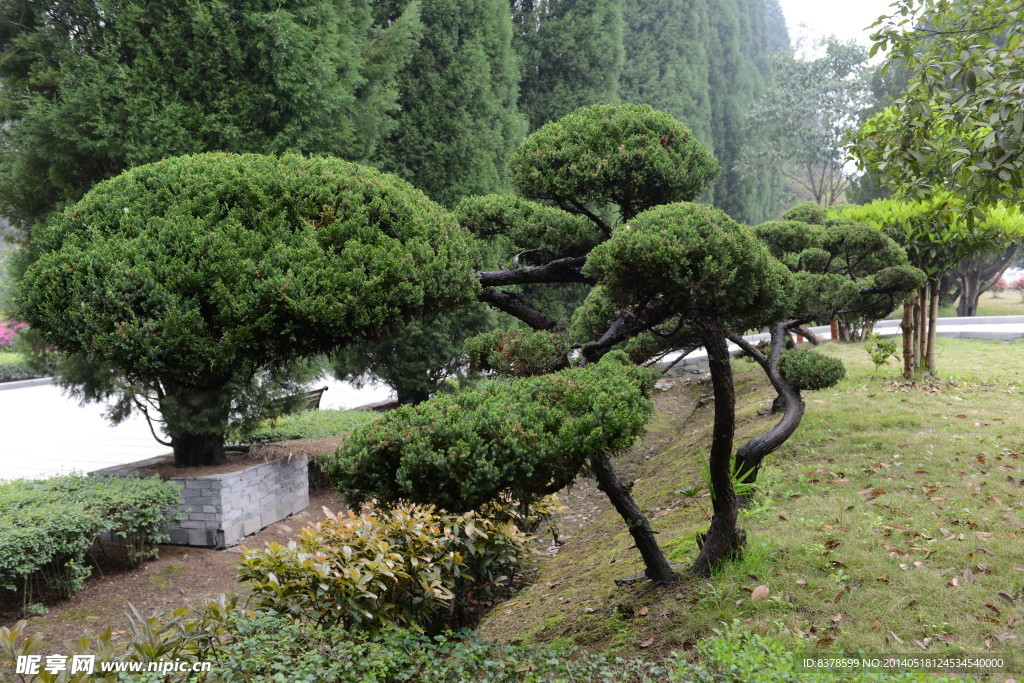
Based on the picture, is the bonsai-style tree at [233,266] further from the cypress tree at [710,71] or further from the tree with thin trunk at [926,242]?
the cypress tree at [710,71]

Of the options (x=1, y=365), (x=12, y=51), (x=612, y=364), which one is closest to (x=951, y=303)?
(x=612, y=364)

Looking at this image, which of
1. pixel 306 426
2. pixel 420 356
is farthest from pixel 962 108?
pixel 306 426

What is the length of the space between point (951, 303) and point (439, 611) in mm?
27571

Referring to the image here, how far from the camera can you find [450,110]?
11.0 m

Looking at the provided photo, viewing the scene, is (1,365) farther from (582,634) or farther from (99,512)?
(582,634)

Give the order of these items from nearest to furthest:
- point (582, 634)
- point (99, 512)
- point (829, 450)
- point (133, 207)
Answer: point (133, 207)
point (582, 634)
point (99, 512)
point (829, 450)

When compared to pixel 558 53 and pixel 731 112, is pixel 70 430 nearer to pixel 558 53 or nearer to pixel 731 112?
pixel 558 53

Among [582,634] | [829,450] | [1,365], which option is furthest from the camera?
[1,365]

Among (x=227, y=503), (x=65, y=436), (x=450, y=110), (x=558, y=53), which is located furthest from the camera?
(x=558, y=53)

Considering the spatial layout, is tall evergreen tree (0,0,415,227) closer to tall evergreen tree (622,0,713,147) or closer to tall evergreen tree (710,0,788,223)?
tall evergreen tree (622,0,713,147)

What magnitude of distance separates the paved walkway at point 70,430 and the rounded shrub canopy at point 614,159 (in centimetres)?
654

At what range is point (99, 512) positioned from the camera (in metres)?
5.92

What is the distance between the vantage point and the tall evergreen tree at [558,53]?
14.5 metres

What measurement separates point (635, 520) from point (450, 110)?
8335 mm
